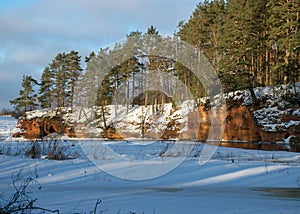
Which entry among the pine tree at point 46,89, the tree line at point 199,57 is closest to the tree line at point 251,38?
the tree line at point 199,57

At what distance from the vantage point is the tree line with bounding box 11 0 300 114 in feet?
80.5

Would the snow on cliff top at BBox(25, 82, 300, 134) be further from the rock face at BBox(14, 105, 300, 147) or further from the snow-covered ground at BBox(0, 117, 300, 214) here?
the snow-covered ground at BBox(0, 117, 300, 214)

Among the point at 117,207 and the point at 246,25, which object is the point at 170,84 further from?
the point at 117,207

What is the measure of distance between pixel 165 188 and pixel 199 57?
29.2 metres

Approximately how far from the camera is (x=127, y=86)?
3756 centimetres

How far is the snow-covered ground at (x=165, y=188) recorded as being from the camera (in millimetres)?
3203

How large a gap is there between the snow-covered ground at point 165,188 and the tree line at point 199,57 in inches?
734

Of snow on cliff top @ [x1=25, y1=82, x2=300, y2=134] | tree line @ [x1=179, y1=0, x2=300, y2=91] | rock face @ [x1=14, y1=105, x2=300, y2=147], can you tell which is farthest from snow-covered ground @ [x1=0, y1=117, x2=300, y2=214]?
snow on cliff top @ [x1=25, y1=82, x2=300, y2=134]

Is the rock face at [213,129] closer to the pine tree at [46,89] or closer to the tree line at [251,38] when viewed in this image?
the tree line at [251,38]

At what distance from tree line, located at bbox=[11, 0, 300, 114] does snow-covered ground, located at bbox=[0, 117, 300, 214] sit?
61.2 ft

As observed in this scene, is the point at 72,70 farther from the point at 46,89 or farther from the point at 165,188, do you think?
the point at 165,188

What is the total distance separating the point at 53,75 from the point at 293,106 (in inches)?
1252

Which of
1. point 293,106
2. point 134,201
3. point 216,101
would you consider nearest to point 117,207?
point 134,201

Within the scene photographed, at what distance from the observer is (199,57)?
32.6 metres
